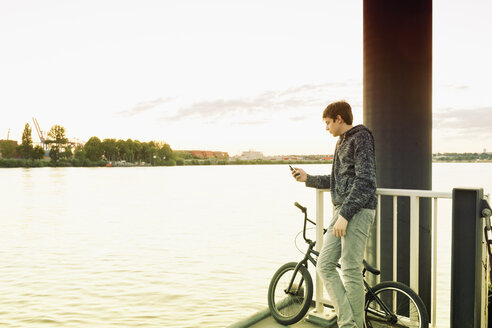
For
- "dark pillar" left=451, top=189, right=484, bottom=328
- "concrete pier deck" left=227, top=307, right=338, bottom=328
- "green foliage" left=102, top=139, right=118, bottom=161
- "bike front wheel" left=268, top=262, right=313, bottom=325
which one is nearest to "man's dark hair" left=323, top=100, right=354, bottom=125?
"dark pillar" left=451, top=189, right=484, bottom=328

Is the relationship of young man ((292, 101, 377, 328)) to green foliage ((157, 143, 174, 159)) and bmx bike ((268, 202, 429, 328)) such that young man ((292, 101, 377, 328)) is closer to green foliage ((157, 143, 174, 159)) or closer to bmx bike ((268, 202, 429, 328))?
bmx bike ((268, 202, 429, 328))

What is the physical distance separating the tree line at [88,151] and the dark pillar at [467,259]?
131 metres

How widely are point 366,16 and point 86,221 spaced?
1837 cm

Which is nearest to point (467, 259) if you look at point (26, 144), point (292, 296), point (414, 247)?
point (414, 247)

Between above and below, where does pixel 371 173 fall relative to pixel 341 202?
above

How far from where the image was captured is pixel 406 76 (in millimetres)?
3826

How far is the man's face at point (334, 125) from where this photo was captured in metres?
2.97

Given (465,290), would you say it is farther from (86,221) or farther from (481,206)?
(86,221)

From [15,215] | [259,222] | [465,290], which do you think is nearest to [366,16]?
[465,290]

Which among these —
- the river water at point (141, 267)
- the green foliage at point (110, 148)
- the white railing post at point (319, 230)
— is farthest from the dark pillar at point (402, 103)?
the green foliage at point (110, 148)

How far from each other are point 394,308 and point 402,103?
1957 millimetres

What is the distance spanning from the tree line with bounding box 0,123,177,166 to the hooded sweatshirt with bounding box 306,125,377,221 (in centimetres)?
13061

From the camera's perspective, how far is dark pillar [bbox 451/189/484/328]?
2715 millimetres

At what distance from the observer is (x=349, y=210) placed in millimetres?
2770
